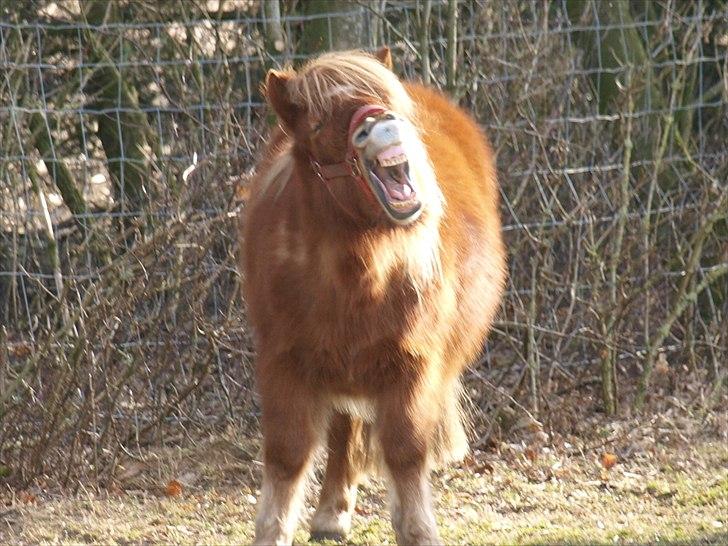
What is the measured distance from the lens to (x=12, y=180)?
6.39m

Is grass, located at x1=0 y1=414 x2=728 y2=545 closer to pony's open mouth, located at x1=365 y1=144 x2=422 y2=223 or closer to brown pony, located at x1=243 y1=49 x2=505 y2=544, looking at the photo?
brown pony, located at x1=243 y1=49 x2=505 y2=544

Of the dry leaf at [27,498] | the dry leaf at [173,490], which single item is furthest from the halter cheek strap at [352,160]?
the dry leaf at [27,498]

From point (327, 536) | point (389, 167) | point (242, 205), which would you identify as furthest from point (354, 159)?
point (242, 205)

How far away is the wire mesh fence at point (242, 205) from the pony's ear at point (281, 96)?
1.51m

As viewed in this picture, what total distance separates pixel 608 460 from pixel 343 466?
1.60 metres

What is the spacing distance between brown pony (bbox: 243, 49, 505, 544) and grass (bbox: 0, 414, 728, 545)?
71 cm

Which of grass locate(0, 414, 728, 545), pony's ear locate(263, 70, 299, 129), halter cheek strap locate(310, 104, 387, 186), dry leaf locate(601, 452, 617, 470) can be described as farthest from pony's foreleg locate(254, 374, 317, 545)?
dry leaf locate(601, 452, 617, 470)

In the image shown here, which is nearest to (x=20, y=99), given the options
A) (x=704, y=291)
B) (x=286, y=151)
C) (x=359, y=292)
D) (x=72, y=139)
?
(x=72, y=139)

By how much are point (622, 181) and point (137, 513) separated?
9.85ft

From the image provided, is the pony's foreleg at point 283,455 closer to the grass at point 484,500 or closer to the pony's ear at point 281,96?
the grass at point 484,500

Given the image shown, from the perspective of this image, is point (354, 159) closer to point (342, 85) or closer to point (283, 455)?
point (342, 85)

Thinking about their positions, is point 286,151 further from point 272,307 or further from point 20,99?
point 20,99

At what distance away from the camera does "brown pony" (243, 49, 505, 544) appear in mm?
4121

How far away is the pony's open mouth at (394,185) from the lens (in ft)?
13.1
